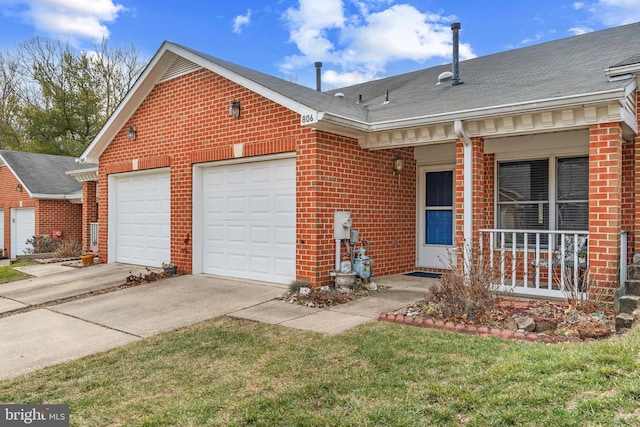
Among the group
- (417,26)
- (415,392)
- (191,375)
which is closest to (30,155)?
(417,26)

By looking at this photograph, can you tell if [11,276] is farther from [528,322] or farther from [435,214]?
[528,322]

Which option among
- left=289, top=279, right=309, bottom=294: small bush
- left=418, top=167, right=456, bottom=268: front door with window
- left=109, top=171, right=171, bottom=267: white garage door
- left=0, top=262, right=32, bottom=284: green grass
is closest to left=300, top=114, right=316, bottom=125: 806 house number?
left=289, top=279, right=309, bottom=294: small bush

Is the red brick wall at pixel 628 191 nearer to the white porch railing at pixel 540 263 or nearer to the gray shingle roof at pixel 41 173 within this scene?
the white porch railing at pixel 540 263

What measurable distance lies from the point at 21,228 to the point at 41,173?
264cm

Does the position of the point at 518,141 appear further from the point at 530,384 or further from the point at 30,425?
the point at 30,425

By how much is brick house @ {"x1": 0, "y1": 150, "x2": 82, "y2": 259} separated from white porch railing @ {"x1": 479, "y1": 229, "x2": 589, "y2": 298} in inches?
682

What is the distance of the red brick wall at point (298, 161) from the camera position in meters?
7.68

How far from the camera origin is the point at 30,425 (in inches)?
140

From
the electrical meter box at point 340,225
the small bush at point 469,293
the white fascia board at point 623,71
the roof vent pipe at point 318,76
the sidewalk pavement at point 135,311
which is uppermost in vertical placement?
the roof vent pipe at point 318,76

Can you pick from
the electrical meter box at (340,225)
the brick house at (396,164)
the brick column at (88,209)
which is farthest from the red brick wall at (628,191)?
the brick column at (88,209)

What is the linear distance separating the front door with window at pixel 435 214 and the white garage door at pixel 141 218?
5.81m

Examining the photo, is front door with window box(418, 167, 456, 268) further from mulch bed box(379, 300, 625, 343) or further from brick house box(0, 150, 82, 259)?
brick house box(0, 150, 82, 259)

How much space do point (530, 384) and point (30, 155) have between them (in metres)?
23.8

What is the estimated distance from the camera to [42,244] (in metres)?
18.0
